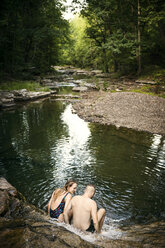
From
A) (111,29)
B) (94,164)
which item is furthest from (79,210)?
(111,29)

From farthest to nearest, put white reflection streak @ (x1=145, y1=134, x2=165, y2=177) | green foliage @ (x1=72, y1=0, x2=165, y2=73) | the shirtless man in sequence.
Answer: green foliage @ (x1=72, y1=0, x2=165, y2=73)
white reflection streak @ (x1=145, y1=134, x2=165, y2=177)
the shirtless man

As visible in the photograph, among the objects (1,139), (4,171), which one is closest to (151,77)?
(1,139)

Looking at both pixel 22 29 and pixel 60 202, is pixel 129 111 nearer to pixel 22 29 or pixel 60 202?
pixel 60 202

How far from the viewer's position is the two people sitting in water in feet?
12.3

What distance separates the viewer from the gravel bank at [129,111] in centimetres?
1208

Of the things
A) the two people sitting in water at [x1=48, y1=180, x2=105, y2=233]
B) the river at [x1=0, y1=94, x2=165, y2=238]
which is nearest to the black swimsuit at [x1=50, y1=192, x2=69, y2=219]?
the two people sitting in water at [x1=48, y1=180, x2=105, y2=233]

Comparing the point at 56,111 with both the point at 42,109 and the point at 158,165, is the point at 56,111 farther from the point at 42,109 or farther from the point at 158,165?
the point at 158,165

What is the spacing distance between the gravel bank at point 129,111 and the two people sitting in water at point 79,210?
8156 mm

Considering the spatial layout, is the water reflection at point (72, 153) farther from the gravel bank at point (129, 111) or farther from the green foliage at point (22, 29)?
the green foliage at point (22, 29)

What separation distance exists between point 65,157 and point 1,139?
4338 mm

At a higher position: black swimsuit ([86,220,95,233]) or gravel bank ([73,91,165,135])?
gravel bank ([73,91,165,135])

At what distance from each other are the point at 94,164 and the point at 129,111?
25.0ft

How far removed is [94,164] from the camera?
7.68 m

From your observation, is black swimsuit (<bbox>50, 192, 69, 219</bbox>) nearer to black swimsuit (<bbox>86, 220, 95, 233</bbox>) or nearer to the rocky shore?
the rocky shore
